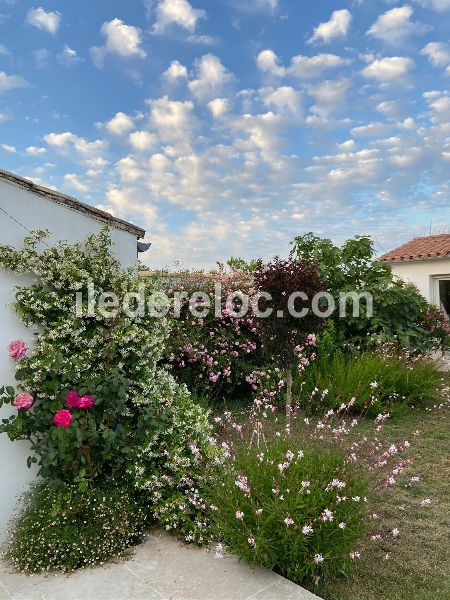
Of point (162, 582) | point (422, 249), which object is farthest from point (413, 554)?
point (422, 249)

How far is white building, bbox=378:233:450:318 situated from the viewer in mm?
14467

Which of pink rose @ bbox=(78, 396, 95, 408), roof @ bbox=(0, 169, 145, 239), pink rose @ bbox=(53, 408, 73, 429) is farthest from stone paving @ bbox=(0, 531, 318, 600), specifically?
roof @ bbox=(0, 169, 145, 239)

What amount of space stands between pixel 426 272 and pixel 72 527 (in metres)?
14.2

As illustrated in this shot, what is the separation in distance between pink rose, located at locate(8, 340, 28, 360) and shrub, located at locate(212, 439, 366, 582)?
69.3 inches

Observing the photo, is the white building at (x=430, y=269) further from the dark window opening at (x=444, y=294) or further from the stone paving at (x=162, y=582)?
the stone paving at (x=162, y=582)

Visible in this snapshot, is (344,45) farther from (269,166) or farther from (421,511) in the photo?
(421,511)

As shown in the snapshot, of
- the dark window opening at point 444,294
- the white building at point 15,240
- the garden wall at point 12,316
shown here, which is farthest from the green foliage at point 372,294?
the garden wall at point 12,316

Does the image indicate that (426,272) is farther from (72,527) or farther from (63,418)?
(72,527)

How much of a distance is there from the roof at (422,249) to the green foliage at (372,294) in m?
4.83

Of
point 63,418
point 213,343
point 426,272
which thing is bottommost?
point 63,418

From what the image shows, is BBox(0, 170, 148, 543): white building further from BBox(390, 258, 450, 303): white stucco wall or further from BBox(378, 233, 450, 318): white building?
BBox(390, 258, 450, 303): white stucco wall

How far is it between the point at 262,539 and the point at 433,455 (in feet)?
12.0

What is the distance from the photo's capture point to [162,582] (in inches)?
111

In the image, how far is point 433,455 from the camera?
218 inches
